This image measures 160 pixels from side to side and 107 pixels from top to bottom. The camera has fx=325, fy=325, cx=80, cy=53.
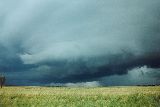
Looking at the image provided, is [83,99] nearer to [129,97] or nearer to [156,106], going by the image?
[129,97]

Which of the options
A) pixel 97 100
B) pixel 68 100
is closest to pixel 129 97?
pixel 97 100

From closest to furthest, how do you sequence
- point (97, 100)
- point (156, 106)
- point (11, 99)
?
point (156, 106)
point (97, 100)
point (11, 99)

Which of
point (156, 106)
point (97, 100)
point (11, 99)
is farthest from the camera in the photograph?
point (11, 99)

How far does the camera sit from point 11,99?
1507 inches

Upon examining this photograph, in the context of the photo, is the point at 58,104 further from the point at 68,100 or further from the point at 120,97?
the point at 120,97

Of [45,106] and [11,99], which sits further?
[11,99]

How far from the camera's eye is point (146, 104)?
3416 centimetres

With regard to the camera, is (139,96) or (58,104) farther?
(139,96)

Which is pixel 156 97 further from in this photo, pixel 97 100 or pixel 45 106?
pixel 45 106

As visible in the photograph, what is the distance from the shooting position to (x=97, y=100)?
35812 millimetres

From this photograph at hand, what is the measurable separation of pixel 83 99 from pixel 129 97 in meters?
5.22

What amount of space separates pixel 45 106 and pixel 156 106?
450 inches

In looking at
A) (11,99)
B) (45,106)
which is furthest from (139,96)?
(11,99)

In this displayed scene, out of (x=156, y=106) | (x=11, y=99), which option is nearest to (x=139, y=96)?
(x=156, y=106)
